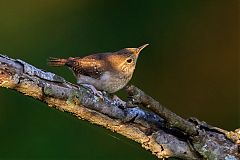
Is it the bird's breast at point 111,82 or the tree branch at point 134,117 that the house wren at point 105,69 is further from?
the tree branch at point 134,117

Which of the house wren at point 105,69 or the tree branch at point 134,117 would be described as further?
the house wren at point 105,69

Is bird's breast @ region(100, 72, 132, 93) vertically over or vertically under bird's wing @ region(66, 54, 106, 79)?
under

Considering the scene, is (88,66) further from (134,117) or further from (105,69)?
(134,117)

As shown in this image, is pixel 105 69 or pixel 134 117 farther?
pixel 105 69

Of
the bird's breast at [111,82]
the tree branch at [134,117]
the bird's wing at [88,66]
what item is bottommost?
the tree branch at [134,117]

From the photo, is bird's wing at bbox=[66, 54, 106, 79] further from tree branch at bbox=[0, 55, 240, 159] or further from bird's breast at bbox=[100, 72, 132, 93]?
tree branch at bbox=[0, 55, 240, 159]

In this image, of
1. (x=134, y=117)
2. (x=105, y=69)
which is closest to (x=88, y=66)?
(x=105, y=69)

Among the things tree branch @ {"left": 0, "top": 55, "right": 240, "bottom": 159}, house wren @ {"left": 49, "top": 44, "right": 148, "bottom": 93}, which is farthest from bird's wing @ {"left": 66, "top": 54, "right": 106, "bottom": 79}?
tree branch @ {"left": 0, "top": 55, "right": 240, "bottom": 159}

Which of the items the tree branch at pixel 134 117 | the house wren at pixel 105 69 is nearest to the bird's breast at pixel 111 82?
the house wren at pixel 105 69
